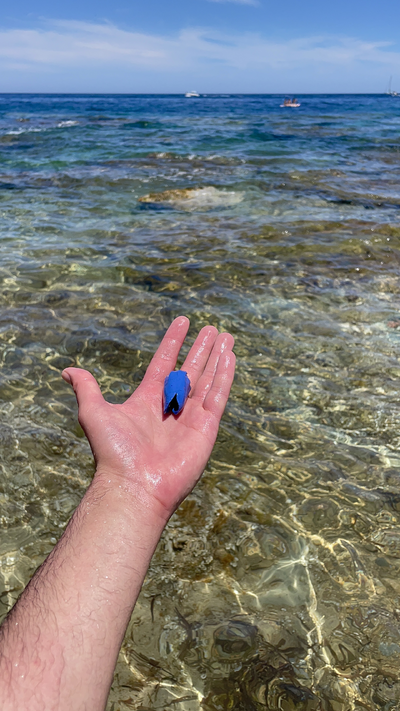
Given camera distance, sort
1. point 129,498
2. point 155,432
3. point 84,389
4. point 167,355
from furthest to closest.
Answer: point 167,355 → point 155,432 → point 84,389 → point 129,498

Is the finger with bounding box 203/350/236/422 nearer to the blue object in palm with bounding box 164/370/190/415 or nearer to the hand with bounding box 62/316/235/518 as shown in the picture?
the hand with bounding box 62/316/235/518

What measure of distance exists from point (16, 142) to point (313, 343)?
2758 centimetres

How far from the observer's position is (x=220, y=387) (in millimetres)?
3543

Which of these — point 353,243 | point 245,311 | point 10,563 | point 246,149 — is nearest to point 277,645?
point 10,563

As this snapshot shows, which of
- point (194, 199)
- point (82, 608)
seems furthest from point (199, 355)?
point (194, 199)

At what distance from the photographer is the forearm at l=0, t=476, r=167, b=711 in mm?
1938

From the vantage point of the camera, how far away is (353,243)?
401 inches

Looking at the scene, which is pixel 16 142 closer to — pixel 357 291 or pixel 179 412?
pixel 357 291

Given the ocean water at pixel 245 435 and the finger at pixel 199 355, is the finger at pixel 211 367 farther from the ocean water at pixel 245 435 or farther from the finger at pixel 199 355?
the ocean water at pixel 245 435

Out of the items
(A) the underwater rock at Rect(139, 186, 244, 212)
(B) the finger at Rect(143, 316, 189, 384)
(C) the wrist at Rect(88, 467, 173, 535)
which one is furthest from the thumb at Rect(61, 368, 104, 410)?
(A) the underwater rock at Rect(139, 186, 244, 212)

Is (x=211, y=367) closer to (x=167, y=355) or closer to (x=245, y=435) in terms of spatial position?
(x=167, y=355)

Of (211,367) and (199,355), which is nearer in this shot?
(211,367)

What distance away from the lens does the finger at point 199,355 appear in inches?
155

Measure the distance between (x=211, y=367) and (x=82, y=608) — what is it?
2112mm
